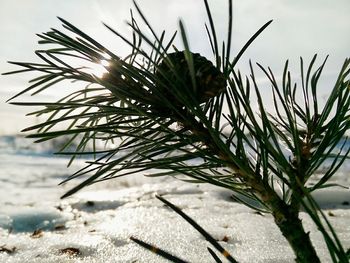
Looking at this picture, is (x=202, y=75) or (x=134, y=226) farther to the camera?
(x=134, y=226)

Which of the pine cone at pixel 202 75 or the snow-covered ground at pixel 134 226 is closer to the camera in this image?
the pine cone at pixel 202 75

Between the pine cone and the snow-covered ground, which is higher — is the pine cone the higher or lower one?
the higher one

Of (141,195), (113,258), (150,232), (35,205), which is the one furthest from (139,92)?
(141,195)

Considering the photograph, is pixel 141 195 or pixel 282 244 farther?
pixel 141 195

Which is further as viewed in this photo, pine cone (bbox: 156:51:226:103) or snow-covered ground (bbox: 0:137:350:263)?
snow-covered ground (bbox: 0:137:350:263)

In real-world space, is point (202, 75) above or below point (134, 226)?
above

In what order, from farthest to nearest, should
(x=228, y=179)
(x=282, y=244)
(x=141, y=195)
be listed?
(x=141, y=195) < (x=282, y=244) < (x=228, y=179)

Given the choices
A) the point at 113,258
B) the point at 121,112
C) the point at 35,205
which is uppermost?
the point at 121,112

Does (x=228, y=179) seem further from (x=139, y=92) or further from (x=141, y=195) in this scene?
(x=141, y=195)
